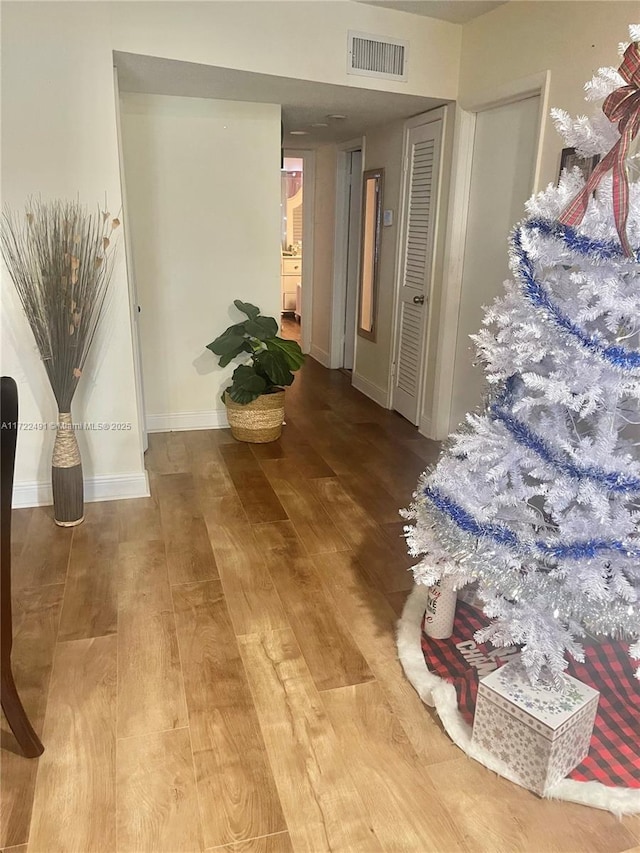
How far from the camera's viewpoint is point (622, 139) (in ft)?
4.60

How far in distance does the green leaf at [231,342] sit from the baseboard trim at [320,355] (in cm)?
227

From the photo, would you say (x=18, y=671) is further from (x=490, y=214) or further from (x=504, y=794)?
(x=490, y=214)

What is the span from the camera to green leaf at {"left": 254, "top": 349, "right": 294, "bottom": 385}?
3680mm

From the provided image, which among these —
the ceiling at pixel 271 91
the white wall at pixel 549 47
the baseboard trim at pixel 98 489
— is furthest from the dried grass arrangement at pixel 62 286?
the white wall at pixel 549 47

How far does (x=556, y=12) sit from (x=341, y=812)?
10.4 feet

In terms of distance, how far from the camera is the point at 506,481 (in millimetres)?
1672

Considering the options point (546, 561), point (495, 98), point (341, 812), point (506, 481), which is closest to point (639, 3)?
point (495, 98)

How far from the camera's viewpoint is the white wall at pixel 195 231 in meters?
3.68

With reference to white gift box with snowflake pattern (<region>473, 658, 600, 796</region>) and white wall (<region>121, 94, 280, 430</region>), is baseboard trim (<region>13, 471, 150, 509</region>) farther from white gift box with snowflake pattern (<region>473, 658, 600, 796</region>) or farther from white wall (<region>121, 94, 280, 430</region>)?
white gift box with snowflake pattern (<region>473, 658, 600, 796</region>)

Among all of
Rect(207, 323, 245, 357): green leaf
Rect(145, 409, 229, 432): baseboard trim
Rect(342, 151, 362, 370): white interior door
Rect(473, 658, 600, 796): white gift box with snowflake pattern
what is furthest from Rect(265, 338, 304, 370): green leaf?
Rect(473, 658, 600, 796): white gift box with snowflake pattern

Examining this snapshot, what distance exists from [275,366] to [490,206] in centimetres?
149

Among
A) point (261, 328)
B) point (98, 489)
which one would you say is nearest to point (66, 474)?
point (98, 489)

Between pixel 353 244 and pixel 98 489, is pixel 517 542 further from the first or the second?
pixel 353 244

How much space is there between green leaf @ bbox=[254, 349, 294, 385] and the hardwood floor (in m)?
0.80
